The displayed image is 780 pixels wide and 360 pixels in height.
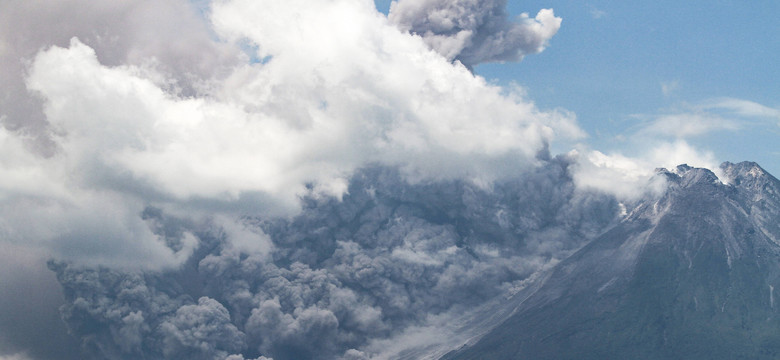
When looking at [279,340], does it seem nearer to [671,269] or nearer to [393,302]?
[393,302]

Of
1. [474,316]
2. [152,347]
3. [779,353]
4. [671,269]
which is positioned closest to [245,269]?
[152,347]

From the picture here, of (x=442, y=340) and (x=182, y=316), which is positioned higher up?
(x=182, y=316)

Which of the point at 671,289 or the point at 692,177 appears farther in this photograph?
the point at 692,177

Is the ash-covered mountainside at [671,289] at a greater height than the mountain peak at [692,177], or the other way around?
the mountain peak at [692,177]

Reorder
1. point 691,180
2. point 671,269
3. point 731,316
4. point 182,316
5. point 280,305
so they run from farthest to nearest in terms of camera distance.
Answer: point 691,180, point 671,269, point 731,316, point 280,305, point 182,316

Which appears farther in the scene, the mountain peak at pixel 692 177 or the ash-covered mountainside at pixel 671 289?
the mountain peak at pixel 692 177

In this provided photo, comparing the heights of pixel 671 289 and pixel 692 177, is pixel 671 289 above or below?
below

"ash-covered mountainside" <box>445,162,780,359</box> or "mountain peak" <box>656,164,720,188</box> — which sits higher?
"mountain peak" <box>656,164,720,188</box>

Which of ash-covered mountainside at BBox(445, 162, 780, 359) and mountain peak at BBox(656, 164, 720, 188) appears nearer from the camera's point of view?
ash-covered mountainside at BBox(445, 162, 780, 359)
